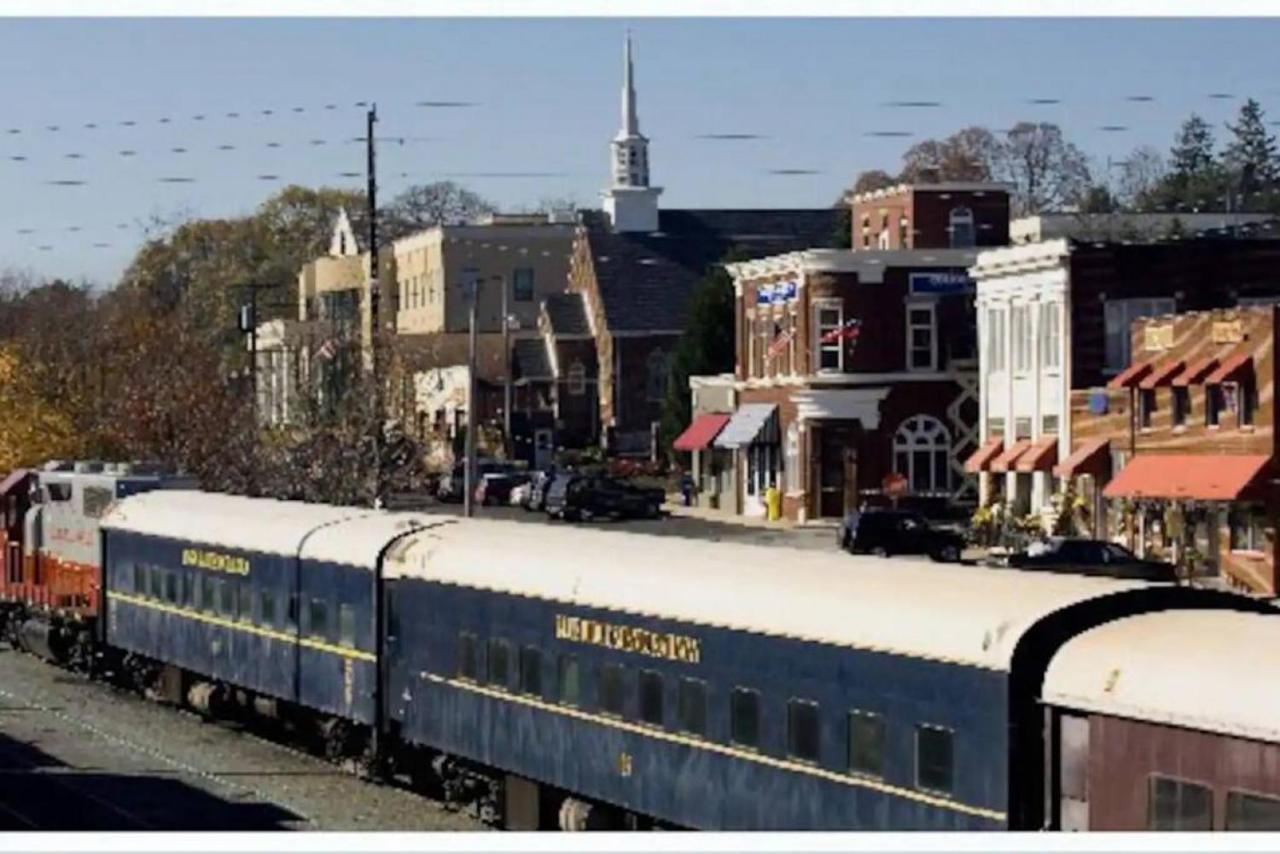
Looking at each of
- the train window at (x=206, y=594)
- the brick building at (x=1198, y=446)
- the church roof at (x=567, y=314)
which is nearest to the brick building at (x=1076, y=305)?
the brick building at (x=1198, y=446)

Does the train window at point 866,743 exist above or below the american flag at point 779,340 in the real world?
below

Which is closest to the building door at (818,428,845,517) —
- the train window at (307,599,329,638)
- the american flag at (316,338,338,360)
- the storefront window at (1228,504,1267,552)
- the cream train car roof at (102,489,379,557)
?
the american flag at (316,338,338,360)

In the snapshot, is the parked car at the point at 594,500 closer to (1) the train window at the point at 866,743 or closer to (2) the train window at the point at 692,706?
(2) the train window at the point at 692,706

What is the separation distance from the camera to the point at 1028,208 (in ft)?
506

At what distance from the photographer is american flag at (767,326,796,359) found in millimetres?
77750

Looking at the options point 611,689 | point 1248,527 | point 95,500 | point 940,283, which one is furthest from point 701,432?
point 611,689

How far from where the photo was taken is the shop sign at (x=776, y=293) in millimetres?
77275

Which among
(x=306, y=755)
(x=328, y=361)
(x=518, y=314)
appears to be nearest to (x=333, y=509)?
(x=306, y=755)

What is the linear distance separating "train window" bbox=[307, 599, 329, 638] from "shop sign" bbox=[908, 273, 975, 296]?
4677cm

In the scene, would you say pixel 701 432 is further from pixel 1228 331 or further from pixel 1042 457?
pixel 1228 331

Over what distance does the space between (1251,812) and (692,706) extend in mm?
6931

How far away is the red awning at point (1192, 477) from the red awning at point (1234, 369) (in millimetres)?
1536

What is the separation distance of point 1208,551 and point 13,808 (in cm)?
3289

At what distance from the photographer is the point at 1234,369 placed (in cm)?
5369
